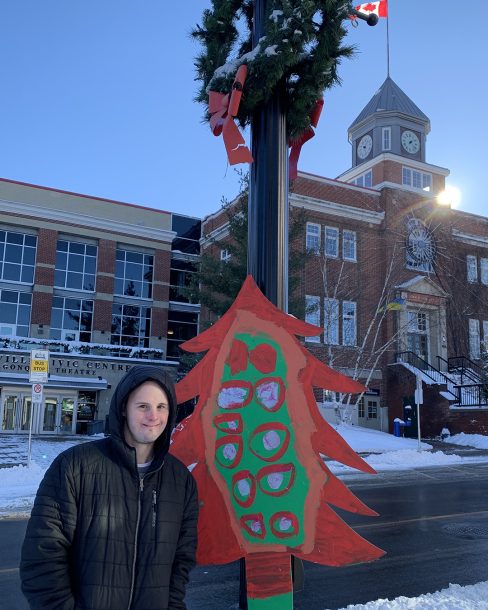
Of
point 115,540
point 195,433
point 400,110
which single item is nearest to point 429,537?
point 195,433

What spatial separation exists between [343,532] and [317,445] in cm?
55

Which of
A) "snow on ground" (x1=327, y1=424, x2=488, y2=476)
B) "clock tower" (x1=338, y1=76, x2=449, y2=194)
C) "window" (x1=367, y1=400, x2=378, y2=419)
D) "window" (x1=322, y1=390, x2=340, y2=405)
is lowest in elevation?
"snow on ground" (x1=327, y1=424, x2=488, y2=476)

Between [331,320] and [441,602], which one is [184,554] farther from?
[331,320]

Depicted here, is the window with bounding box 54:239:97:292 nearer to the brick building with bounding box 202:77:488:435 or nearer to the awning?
the awning

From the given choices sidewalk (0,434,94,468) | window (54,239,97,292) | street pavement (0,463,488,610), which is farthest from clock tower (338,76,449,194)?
street pavement (0,463,488,610)

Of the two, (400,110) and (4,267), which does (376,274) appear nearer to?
(400,110)

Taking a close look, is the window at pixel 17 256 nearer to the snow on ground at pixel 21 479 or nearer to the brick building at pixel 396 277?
the brick building at pixel 396 277

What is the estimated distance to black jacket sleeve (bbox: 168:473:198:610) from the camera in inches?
105

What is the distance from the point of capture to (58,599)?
2.39 m

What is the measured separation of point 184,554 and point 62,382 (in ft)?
93.2

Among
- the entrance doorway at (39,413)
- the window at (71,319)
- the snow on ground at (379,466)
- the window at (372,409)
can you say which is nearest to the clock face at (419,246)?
the window at (372,409)

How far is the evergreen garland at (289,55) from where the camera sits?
175 inches

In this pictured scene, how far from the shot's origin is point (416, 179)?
34.7 meters

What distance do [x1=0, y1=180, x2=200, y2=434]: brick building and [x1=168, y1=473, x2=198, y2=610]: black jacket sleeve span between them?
26.9m
